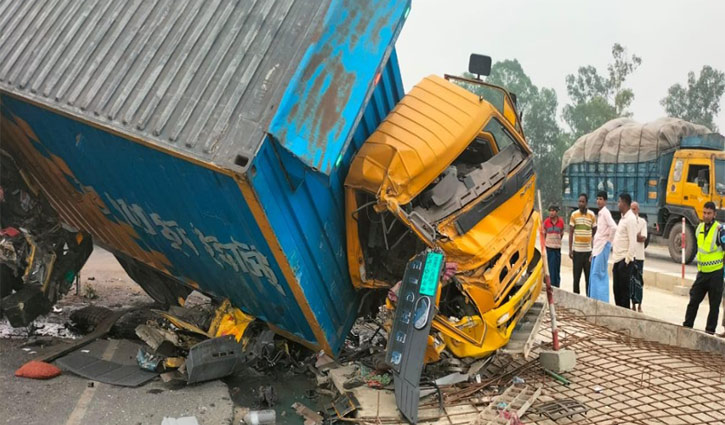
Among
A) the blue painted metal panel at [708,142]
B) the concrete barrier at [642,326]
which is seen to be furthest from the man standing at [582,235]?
the blue painted metal panel at [708,142]

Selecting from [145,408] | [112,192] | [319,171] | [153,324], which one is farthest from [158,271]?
[319,171]

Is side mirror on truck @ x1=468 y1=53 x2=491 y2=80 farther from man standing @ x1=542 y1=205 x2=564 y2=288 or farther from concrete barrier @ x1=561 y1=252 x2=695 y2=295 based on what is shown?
concrete barrier @ x1=561 y1=252 x2=695 y2=295

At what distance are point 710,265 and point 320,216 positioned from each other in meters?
4.30

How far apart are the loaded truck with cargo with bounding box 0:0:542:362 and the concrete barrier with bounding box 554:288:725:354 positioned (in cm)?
172

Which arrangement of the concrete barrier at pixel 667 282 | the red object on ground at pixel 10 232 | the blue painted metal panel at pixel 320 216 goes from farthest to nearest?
the concrete barrier at pixel 667 282, the red object on ground at pixel 10 232, the blue painted metal panel at pixel 320 216

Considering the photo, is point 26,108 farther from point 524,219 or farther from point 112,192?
point 524,219

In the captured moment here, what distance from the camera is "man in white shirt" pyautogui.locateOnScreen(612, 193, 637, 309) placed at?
7.38 meters

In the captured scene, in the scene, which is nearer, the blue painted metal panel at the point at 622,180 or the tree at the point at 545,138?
the blue painted metal panel at the point at 622,180

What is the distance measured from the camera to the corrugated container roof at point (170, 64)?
3.54m

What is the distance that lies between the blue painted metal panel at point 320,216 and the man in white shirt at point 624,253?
387 centimetres

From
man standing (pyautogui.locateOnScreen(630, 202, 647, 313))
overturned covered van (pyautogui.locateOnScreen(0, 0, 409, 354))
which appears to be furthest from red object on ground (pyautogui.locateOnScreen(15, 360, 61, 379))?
man standing (pyautogui.locateOnScreen(630, 202, 647, 313))

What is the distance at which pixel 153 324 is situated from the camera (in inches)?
199

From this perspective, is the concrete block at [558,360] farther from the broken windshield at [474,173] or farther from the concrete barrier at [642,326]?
the concrete barrier at [642,326]

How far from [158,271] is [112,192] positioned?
1269 mm
